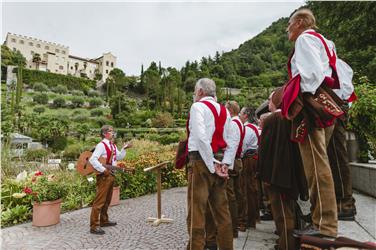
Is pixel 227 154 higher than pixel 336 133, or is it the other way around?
pixel 336 133

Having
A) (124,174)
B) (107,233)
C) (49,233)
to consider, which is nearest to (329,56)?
(107,233)

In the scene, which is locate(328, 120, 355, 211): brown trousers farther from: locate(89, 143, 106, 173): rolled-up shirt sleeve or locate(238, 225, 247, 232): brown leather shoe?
locate(89, 143, 106, 173): rolled-up shirt sleeve

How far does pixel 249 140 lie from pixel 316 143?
2662 millimetres

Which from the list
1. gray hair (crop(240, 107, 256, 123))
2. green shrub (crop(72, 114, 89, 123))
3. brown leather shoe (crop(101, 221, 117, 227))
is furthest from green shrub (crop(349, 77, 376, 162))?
green shrub (crop(72, 114, 89, 123))

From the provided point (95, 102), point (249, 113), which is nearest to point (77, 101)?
point (95, 102)

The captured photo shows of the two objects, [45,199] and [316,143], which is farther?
[45,199]

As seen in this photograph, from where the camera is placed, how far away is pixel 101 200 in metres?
5.09

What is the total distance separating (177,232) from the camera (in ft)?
16.1

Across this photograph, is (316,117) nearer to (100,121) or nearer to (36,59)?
(100,121)

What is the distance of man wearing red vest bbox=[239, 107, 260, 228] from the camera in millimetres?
4527

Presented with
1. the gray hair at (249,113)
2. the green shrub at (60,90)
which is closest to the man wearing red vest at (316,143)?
the gray hair at (249,113)

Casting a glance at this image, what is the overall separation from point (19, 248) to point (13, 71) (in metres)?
62.4

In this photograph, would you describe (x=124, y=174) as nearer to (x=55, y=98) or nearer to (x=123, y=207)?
(x=123, y=207)

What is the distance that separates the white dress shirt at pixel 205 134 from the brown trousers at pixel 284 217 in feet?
2.03
